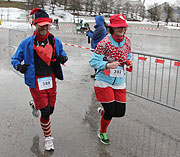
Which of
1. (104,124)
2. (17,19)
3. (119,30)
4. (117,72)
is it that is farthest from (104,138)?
(17,19)

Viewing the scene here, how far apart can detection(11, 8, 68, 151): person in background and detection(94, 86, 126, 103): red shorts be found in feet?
2.11

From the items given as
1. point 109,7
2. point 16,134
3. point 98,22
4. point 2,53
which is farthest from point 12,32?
point 109,7

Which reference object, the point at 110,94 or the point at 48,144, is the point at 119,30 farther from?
the point at 48,144

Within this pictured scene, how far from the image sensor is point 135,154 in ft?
13.1

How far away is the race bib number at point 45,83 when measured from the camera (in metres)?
3.94

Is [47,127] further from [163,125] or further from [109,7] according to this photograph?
[109,7]

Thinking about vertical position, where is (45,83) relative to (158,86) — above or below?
above

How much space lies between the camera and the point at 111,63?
3.86m

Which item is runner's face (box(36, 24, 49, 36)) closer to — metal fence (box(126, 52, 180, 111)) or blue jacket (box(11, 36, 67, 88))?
blue jacket (box(11, 36, 67, 88))

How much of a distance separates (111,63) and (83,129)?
1.44m

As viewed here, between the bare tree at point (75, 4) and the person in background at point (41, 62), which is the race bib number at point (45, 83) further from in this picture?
the bare tree at point (75, 4)

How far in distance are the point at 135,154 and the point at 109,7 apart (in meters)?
99.1

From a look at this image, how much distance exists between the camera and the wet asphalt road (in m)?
4.05

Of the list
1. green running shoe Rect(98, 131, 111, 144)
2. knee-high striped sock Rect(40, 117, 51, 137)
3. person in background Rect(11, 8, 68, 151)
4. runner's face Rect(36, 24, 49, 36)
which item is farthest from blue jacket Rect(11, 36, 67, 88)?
green running shoe Rect(98, 131, 111, 144)
